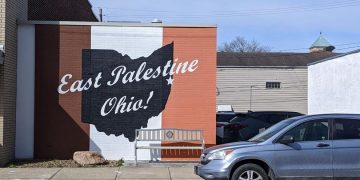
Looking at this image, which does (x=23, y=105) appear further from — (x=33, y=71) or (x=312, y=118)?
(x=312, y=118)

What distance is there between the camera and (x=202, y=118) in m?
Answer: 16.6

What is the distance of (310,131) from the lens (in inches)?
442

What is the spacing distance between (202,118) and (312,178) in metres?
6.03

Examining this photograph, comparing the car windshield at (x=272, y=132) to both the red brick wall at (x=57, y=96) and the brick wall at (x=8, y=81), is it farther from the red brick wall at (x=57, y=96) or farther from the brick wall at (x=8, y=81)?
the brick wall at (x=8, y=81)

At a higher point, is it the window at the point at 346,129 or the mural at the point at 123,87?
the mural at the point at 123,87

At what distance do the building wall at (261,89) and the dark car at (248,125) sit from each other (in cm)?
2775

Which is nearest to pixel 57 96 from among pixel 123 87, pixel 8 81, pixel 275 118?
pixel 8 81

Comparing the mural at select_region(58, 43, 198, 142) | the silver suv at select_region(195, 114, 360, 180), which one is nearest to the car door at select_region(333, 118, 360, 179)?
the silver suv at select_region(195, 114, 360, 180)

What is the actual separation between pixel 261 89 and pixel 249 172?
37.8 metres

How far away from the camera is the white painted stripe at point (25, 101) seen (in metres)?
16.3

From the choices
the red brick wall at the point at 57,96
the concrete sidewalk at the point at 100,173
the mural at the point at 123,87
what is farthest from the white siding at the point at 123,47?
the concrete sidewalk at the point at 100,173

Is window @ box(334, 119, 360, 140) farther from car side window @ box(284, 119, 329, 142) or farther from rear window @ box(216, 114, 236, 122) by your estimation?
rear window @ box(216, 114, 236, 122)

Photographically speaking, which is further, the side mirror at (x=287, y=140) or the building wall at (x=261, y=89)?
the building wall at (x=261, y=89)

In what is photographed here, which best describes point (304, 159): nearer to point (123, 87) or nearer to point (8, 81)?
point (123, 87)
